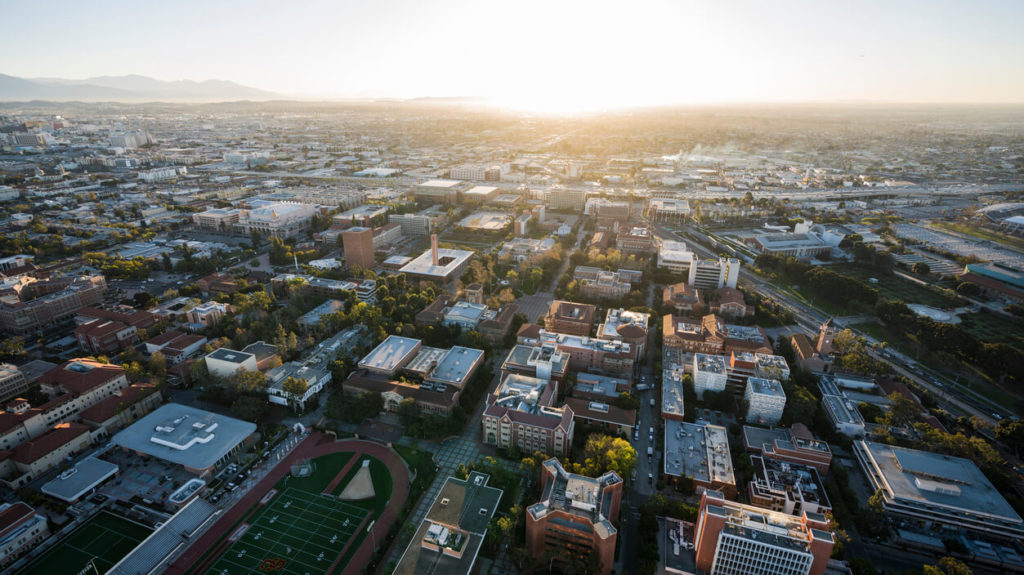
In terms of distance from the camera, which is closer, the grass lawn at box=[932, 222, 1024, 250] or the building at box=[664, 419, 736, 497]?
the building at box=[664, 419, 736, 497]

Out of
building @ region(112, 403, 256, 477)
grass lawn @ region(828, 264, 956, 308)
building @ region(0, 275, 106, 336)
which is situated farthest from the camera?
grass lawn @ region(828, 264, 956, 308)

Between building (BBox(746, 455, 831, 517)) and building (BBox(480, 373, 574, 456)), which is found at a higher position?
building (BBox(480, 373, 574, 456))

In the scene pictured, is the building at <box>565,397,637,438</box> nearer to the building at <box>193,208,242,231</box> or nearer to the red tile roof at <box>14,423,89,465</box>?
the red tile roof at <box>14,423,89,465</box>

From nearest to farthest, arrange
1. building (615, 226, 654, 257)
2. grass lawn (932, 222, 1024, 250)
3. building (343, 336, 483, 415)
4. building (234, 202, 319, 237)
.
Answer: building (343, 336, 483, 415)
building (615, 226, 654, 257)
grass lawn (932, 222, 1024, 250)
building (234, 202, 319, 237)

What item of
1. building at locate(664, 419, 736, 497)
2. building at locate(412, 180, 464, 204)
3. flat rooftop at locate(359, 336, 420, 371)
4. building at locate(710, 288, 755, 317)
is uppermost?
building at locate(412, 180, 464, 204)

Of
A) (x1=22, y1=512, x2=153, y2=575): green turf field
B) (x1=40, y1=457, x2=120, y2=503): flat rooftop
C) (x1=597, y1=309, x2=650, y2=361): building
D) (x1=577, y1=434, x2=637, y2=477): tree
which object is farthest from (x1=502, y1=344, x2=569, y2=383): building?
(x1=40, y1=457, x2=120, y2=503): flat rooftop

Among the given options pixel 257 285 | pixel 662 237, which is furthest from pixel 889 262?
pixel 257 285
